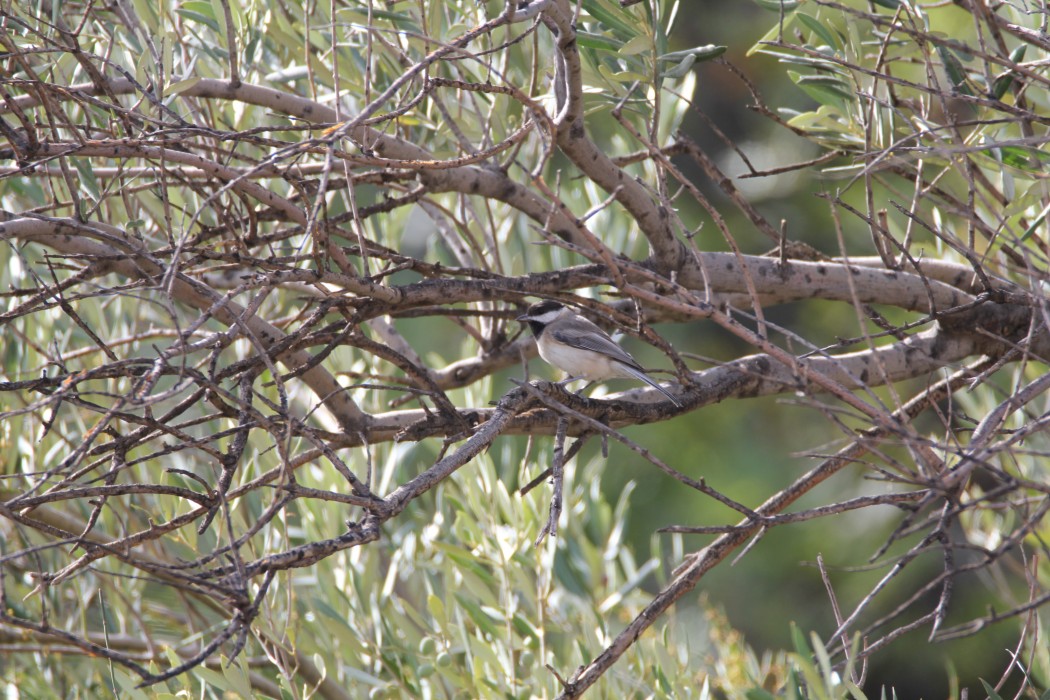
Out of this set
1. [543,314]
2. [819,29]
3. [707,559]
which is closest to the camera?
[707,559]

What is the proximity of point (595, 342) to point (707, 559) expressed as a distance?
5.39 feet

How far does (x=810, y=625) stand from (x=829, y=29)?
552 cm

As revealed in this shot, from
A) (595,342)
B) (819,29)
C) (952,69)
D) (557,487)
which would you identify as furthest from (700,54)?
(595,342)

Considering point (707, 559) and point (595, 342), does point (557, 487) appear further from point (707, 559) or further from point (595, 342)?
point (595, 342)

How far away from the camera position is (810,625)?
7.17 metres

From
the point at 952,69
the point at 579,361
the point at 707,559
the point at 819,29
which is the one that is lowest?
the point at 707,559

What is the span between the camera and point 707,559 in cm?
223

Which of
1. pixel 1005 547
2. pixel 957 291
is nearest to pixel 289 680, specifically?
pixel 1005 547

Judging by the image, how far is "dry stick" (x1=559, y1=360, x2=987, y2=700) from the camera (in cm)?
191

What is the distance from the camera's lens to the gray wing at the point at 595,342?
358 centimetres

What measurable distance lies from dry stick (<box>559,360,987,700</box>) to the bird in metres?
1.33

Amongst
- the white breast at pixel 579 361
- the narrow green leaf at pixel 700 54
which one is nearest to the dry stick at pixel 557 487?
the narrow green leaf at pixel 700 54

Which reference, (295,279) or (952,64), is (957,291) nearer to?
(952,64)

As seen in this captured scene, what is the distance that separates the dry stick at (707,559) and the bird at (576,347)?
4.37 feet
